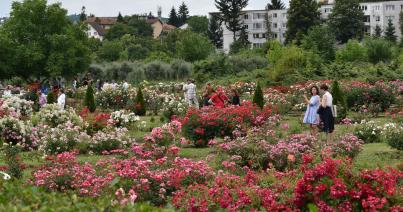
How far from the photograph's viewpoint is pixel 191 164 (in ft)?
35.9

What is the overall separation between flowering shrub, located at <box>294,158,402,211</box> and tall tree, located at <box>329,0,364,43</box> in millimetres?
82644

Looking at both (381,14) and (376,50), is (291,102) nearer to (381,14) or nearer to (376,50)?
Result: (376,50)

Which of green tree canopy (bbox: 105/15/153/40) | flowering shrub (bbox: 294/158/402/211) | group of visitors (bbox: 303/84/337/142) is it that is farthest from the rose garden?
green tree canopy (bbox: 105/15/153/40)

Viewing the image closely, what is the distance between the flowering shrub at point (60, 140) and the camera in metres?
17.2

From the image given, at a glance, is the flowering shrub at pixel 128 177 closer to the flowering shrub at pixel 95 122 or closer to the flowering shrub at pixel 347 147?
the flowering shrub at pixel 347 147

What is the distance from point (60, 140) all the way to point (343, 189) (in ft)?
33.1

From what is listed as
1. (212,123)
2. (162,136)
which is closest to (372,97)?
(212,123)

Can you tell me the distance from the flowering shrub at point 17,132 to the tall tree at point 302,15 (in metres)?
67.0

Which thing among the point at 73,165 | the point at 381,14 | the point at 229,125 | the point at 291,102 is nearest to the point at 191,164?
the point at 73,165

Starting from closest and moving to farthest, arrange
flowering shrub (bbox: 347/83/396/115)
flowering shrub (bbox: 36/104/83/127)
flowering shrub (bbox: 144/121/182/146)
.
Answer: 1. flowering shrub (bbox: 144/121/182/146)
2. flowering shrub (bbox: 36/104/83/127)
3. flowering shrub (bbox: 347/83/396/115)

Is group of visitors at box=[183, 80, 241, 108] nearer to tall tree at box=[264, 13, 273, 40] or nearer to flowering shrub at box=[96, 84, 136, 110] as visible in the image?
flowering shrub at box=[96, 84, 136, 110]

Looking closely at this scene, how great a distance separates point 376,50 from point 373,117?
130 ft

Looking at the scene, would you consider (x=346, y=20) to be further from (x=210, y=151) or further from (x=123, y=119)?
(x=210, y=151)

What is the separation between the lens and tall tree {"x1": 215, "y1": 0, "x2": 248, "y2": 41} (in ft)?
315
